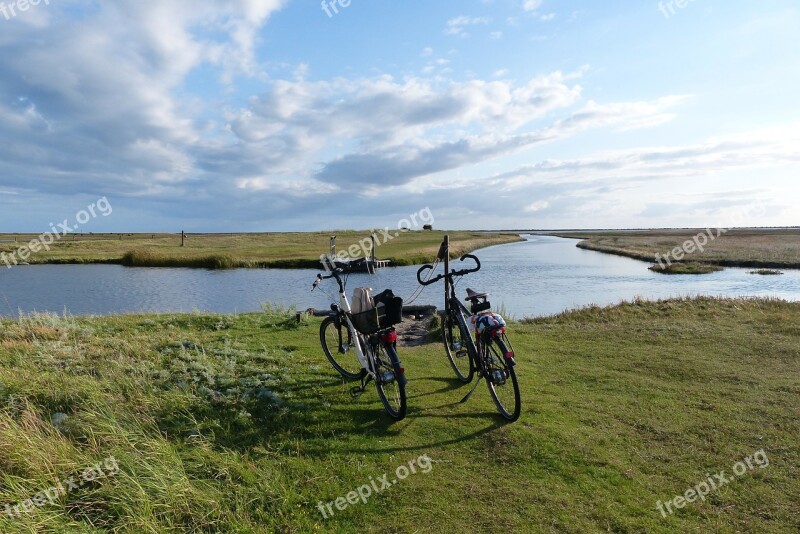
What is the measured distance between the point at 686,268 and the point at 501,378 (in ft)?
145

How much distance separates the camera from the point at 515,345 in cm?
1109

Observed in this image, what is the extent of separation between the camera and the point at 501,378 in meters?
6.20

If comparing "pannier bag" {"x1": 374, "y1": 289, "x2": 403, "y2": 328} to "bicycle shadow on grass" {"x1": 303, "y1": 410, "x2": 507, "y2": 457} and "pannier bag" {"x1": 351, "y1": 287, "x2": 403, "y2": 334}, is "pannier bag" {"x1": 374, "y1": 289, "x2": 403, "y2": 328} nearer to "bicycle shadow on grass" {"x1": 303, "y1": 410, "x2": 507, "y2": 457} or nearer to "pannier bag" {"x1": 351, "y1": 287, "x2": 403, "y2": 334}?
"pannier bag" {"x1": 351, "y1": 287, "x2": 403, "y2": 334}

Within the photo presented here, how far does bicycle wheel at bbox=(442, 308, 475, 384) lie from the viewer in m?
7.13

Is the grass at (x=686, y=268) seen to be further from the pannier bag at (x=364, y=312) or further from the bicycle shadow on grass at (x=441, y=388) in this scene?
the pannier bag at (x=364, y=312)

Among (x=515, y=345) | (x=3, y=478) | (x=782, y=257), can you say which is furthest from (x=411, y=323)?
(x=782, y=257)

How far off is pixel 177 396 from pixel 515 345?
771 cm

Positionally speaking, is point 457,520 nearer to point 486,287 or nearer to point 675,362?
point 675,362

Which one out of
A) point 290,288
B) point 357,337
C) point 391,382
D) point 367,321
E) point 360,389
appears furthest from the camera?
point 290,288

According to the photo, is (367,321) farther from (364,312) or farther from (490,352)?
(490,352)

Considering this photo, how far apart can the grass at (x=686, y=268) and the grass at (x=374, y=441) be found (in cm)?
3680

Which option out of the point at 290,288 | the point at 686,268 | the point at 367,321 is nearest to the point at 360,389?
the point at 367,321

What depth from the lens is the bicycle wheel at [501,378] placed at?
6014mm

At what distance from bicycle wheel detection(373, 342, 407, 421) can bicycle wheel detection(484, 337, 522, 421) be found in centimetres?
135
